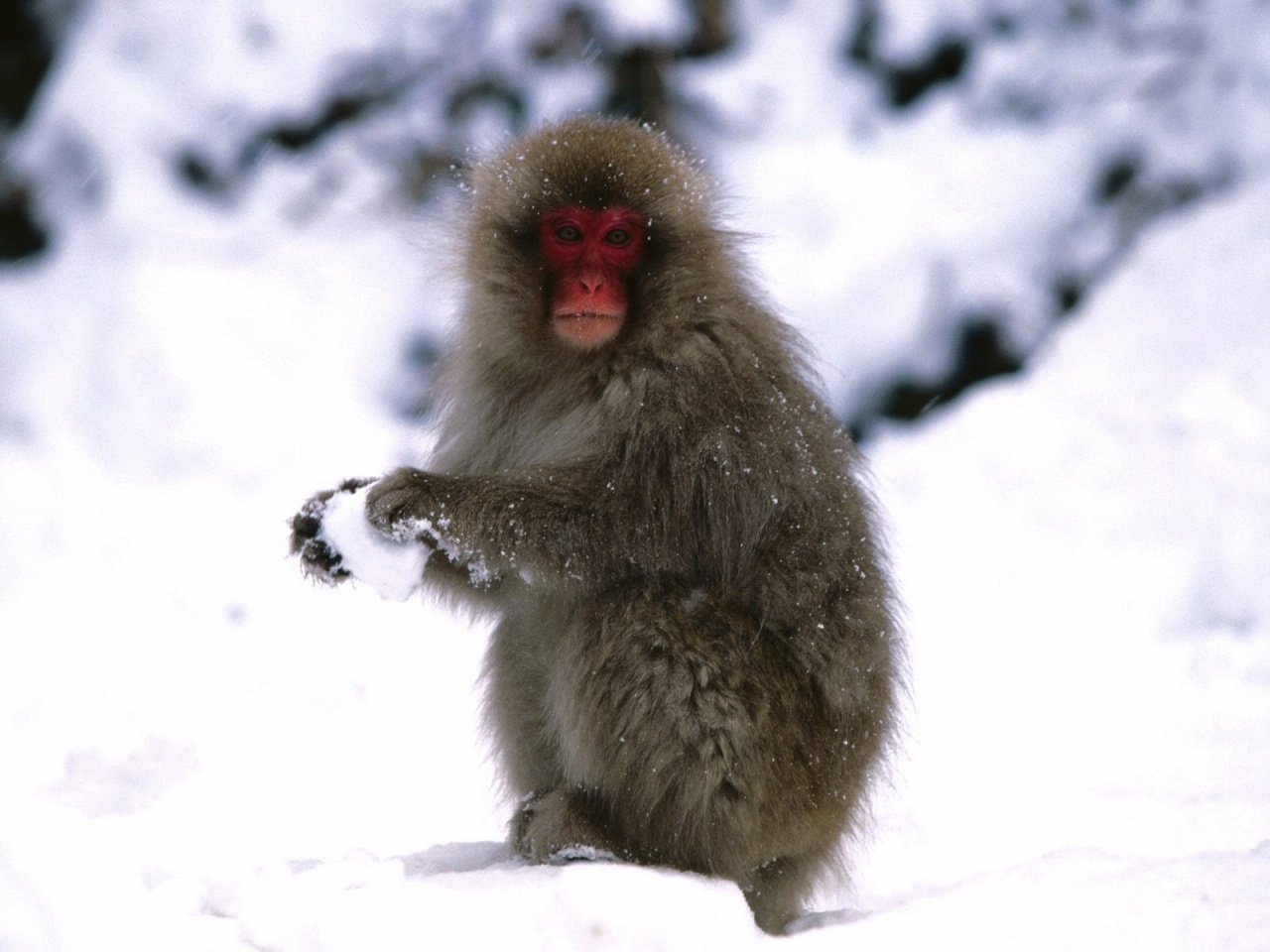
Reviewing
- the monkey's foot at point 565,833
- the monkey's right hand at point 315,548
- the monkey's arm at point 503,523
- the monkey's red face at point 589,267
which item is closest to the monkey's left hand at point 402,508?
the monkey's arm at point 503,523

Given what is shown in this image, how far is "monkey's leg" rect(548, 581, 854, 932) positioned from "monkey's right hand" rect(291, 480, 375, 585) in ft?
1.58

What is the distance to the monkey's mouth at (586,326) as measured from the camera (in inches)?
111

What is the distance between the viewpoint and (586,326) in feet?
9.21

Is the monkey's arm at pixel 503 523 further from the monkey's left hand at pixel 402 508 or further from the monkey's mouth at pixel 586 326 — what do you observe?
the monkey's mouth at pixel 586 326

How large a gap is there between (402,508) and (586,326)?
0.53 meters

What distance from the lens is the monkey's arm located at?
2643 mm

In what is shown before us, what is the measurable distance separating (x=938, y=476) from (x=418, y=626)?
225 centimetres

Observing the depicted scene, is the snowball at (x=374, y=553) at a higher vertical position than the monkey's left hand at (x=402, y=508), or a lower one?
lower

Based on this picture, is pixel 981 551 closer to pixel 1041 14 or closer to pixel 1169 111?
pixel 1169 111

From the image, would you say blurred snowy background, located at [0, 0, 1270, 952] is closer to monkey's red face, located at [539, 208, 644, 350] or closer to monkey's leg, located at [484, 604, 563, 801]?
monkey's leg, located at [484, 604, 563, 801]

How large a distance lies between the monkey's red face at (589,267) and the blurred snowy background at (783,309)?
0.50 m

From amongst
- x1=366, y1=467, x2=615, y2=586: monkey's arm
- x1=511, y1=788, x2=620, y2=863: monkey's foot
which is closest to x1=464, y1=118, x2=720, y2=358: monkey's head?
x1=366, y1=467, x2=615, y2=586: monkey's arm

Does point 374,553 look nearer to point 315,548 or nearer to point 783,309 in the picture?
point 315,548

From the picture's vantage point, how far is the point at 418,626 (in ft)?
16.9
